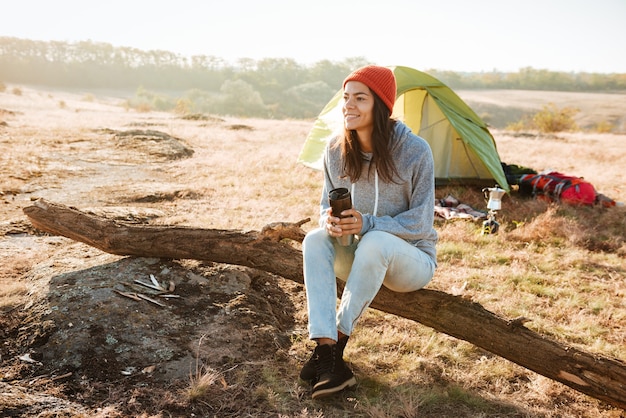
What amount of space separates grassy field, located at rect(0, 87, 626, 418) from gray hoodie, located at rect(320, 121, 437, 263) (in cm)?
71

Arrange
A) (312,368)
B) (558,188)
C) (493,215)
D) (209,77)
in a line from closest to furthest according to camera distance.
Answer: (312,368) → (493,215) → (558,188) → (209,77)

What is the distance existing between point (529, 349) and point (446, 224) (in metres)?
3.39

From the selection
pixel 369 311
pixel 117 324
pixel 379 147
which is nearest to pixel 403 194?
pixel 379 147

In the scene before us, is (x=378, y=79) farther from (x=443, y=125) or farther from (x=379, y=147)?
(x=443, y=125)

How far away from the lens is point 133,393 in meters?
2.32

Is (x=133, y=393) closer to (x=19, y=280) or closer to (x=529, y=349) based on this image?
(x=19, y=280)

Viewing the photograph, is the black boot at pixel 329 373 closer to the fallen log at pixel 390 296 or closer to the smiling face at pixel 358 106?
the fallen log at pixel 390 296

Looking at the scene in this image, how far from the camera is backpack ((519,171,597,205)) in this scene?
6.63 metres

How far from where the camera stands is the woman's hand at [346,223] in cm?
248

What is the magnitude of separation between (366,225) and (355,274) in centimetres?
31

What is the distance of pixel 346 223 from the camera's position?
2486 millimetres

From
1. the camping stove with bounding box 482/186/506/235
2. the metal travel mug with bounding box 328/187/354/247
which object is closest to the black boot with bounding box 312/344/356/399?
the metal travel mug with bounding box 328/187/354/247

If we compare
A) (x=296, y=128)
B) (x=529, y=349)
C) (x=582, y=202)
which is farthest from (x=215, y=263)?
(x=296, y=128)

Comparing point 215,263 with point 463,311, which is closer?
point 463,311
